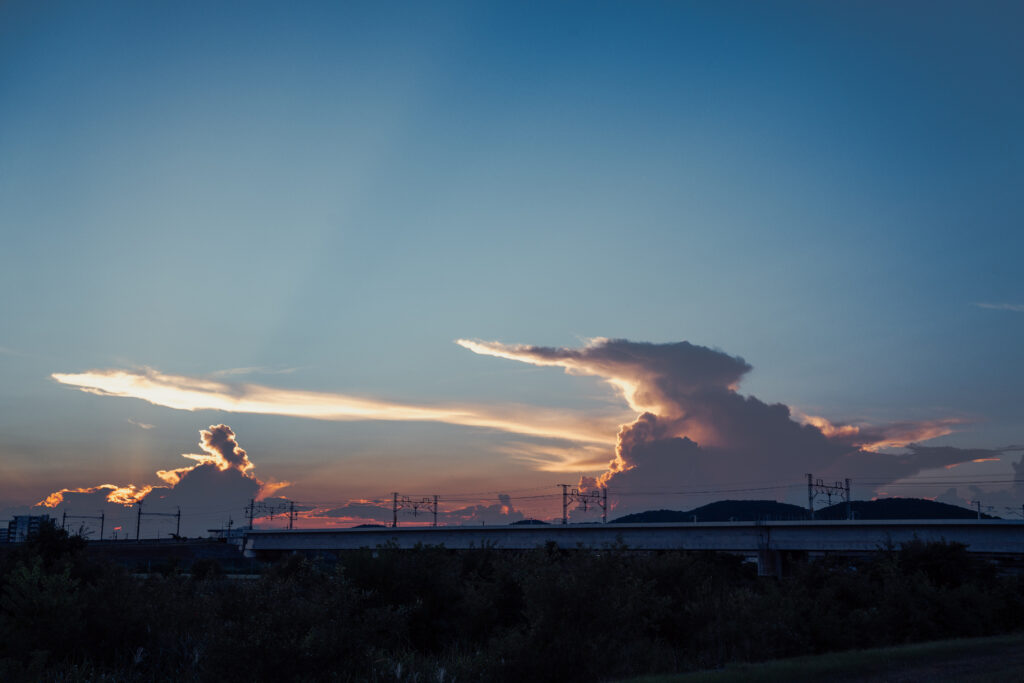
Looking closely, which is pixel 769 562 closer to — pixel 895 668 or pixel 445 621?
pixel 445 621

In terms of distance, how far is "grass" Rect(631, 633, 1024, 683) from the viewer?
2383 centimetres

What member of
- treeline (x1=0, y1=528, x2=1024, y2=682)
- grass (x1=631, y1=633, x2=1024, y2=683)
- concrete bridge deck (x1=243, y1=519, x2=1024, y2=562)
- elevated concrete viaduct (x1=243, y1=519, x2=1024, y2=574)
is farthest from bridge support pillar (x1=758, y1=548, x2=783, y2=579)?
grass (x1=631, y1=633, x2=1024, y2=683)

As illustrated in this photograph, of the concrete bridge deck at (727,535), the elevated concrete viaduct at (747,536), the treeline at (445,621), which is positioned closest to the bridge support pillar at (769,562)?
the elevated concrete viaduct at (747,536)

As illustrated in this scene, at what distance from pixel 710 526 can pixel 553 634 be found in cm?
7890

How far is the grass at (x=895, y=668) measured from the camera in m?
23.8

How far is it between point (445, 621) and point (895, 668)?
19.9m

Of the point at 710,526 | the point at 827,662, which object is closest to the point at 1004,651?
the point at 827,662

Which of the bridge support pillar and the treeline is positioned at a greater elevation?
the treeline

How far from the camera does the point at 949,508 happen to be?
178875mm

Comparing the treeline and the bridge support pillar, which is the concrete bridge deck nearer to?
the bridge support pillar

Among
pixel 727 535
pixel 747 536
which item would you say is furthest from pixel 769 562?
Answer: pixel 727 535

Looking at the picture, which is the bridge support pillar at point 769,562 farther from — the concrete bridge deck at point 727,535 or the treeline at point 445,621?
the treeline at point 445,621

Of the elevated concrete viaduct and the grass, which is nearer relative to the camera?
the grass

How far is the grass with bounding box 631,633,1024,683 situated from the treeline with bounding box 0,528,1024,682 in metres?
3.42
